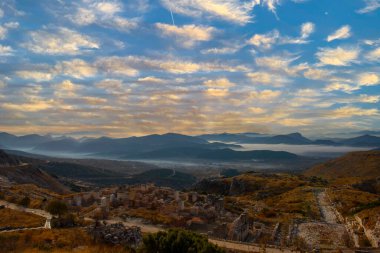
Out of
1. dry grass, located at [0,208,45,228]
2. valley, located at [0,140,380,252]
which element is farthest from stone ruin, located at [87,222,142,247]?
dry grass, located at [0,208,45,228]

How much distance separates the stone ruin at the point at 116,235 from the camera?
29.2 m

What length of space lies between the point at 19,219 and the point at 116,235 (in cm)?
1934

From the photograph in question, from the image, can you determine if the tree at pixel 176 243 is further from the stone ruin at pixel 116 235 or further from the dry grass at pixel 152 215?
the dry grass at pixel 152 215

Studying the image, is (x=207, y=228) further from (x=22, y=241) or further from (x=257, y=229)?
(x=22, y=241)

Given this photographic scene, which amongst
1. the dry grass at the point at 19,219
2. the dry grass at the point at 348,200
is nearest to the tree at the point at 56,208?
the dry grass at the point at 19,219

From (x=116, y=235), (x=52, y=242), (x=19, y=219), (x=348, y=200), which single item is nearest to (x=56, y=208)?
(x=19, y=219)

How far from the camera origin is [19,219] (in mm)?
44094

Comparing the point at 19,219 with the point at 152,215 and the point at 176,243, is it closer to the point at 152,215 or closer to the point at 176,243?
the point at 152,215

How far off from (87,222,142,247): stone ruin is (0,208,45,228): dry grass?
12.5 meters

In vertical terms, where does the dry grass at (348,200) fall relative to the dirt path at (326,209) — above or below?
above

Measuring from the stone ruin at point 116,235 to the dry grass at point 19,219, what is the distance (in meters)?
12.5

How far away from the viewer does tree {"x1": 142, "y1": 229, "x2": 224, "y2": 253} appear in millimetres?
20837

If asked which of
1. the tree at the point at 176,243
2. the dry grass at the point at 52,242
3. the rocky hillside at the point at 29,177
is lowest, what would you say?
the rocky hillside at the point at 29,177

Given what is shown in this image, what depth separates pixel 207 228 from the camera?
43094mm
